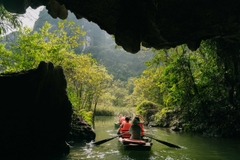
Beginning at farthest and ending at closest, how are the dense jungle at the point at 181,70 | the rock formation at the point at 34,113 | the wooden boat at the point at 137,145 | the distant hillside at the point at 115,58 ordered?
A: 1. the distant hillside at the point at 115,58
2. the dense jungle at the point at 181,70
3. the wooden boat at the point at 137,145
4. the rock formation at the point at 34,113

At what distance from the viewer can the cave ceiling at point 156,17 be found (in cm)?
510

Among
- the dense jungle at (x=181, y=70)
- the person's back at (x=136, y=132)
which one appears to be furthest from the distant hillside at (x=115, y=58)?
the person's back at (x=136, y=132)

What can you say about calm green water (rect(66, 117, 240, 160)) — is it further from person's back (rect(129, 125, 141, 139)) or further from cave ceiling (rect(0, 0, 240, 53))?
cave ceiling (rect(0, 0, 240, 53))

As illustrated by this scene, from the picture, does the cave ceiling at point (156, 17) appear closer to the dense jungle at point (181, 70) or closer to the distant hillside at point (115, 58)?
the dense jungle at point (181, 70)

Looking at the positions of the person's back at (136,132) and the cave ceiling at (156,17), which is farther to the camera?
the person's back at (136,132)

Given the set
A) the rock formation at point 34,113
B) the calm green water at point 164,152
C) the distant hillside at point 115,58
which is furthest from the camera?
the distant hillside at point 115,58

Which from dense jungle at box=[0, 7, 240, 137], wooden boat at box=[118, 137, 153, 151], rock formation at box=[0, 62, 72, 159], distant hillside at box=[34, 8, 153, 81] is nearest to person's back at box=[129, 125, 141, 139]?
wooden boat at box=[118, 137, 153, 151]

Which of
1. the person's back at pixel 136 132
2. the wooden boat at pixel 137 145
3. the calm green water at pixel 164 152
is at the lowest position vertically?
the calm green water at pixel 164 152

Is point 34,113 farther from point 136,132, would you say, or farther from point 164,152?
point 164,152

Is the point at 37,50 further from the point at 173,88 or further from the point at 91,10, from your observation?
the point at 173,88

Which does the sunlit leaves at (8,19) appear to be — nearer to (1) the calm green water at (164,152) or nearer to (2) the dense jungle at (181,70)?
(2) the dense jungle at (181,70)

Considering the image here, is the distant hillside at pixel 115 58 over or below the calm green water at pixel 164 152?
over

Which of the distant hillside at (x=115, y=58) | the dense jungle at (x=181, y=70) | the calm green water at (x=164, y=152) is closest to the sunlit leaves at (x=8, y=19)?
the dense jungle at (x=181, y=70)

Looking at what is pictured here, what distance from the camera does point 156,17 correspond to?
233 inches
